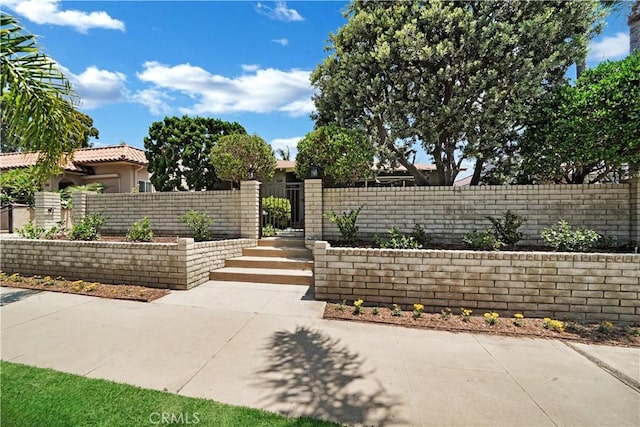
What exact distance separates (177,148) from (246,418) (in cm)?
1084

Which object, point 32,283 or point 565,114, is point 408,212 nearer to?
point 565,114

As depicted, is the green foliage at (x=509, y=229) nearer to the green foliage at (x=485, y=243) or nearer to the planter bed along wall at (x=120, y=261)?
the green foliage at (x=485, y=243)

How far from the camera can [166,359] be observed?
3330 mm

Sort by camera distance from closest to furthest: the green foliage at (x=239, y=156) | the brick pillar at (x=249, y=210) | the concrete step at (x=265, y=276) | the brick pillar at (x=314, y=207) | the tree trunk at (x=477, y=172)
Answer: the concrete step at (x=265, y=276)
the brick pillar at (x=314, y=207)
the brick pillar at (x=249, y=210)
the tree trunk at (x=477, y=172)
the green foliage at (x=239, y=156)

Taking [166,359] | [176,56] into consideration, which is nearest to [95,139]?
[176,56]

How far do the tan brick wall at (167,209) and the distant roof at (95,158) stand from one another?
3918mm

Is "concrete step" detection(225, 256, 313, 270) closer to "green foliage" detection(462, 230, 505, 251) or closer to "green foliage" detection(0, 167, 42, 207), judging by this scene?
"green foliage" detection(462, 230, 505, 251)

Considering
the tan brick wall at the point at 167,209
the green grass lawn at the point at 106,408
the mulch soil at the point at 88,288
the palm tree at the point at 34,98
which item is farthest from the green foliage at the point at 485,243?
the palm tree at the point at 34,98

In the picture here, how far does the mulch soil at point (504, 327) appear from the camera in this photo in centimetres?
415

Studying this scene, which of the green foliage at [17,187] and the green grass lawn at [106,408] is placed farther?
the green foliage at [17,187]

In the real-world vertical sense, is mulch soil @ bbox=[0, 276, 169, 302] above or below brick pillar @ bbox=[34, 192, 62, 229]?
below

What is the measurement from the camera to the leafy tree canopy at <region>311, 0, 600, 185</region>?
23.6 feet

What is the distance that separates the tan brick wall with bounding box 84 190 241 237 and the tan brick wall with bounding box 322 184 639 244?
2.83 meters

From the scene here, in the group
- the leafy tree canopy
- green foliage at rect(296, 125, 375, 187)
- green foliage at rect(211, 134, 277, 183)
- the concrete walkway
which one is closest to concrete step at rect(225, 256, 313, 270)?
the concrete walkway
